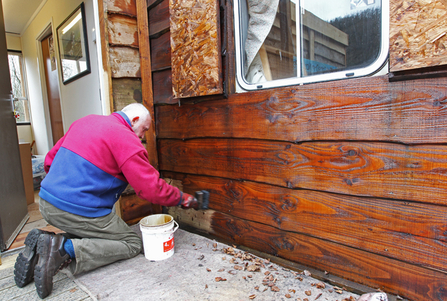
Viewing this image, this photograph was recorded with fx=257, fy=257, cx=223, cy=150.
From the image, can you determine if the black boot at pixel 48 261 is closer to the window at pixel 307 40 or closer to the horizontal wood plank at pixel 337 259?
the horizontal wood plank at pixel 337 259

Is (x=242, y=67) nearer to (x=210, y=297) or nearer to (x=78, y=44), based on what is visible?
(x=210, y=297)

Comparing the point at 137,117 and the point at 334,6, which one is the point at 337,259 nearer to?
the point at 334,6

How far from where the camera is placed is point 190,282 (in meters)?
1.84

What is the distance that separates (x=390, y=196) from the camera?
150 cm

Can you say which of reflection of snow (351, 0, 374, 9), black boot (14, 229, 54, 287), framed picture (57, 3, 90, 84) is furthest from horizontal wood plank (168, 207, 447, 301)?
framed picture (57, 3, 90, 84)

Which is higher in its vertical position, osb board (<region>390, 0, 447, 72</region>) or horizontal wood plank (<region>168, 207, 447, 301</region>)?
osb board (<region>390, 0, 447, 72</region>)

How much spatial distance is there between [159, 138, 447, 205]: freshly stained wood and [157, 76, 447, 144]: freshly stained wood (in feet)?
0.23

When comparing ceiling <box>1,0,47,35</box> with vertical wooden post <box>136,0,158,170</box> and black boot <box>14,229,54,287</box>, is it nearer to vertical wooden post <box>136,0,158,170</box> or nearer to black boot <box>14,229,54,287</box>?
vertical wooden post <box>136,0,158,170</box>

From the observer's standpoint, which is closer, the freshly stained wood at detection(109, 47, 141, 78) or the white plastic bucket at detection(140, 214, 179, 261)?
the white plastic bucket at detection(140, 214, 179, 261)

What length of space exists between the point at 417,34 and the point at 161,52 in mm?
2262

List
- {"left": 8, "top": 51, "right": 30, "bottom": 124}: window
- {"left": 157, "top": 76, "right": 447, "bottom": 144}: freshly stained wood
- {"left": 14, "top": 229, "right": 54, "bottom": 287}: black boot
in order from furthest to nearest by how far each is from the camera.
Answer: {"left": 8, "top": 51, "right": 30, "bottom": 124}: window, {"left": 14, "top": 229, "right": 54, "bottom": 287}: black boot, {"left": 157, "top": 76, "right": 447, "bottom": 144}: freshly stained wood

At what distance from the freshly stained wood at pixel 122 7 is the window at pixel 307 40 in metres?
1.39

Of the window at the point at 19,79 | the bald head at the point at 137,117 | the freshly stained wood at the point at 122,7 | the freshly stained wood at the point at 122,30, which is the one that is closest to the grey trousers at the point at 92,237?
the bald head at the point at 137,117

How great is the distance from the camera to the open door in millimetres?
2416
